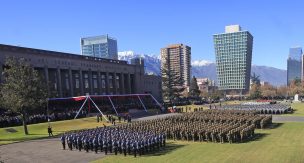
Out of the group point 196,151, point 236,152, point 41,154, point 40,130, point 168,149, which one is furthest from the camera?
point 40,130

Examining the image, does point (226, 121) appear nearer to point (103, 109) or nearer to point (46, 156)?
point (46, 156)

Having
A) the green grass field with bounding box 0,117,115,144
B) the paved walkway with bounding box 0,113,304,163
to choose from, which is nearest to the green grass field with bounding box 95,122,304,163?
the paved walkway with bounding box 0,113,304,163

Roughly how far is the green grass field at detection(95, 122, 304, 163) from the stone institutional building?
115 ft

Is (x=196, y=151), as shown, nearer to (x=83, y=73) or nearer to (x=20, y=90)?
(x=20, y=90)

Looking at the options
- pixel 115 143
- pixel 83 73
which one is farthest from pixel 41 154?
pixel 83 73

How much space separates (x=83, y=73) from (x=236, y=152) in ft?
224

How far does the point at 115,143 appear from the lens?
25.0 metres

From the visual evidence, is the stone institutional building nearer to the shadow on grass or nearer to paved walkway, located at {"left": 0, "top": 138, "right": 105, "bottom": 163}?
paved walkway, located at {"left": 0, "top": 138, "right": 105, "bottom": 163}

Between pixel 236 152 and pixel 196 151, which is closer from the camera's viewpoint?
pixel 236 152

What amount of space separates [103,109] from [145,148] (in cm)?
3877

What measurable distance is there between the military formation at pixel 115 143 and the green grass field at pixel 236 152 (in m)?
0.72

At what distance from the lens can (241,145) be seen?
26938 mm

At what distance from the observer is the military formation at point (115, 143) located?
2467 cm

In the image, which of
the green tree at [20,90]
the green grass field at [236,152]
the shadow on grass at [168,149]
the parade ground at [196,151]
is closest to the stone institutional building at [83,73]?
the green tree at [20,90]
